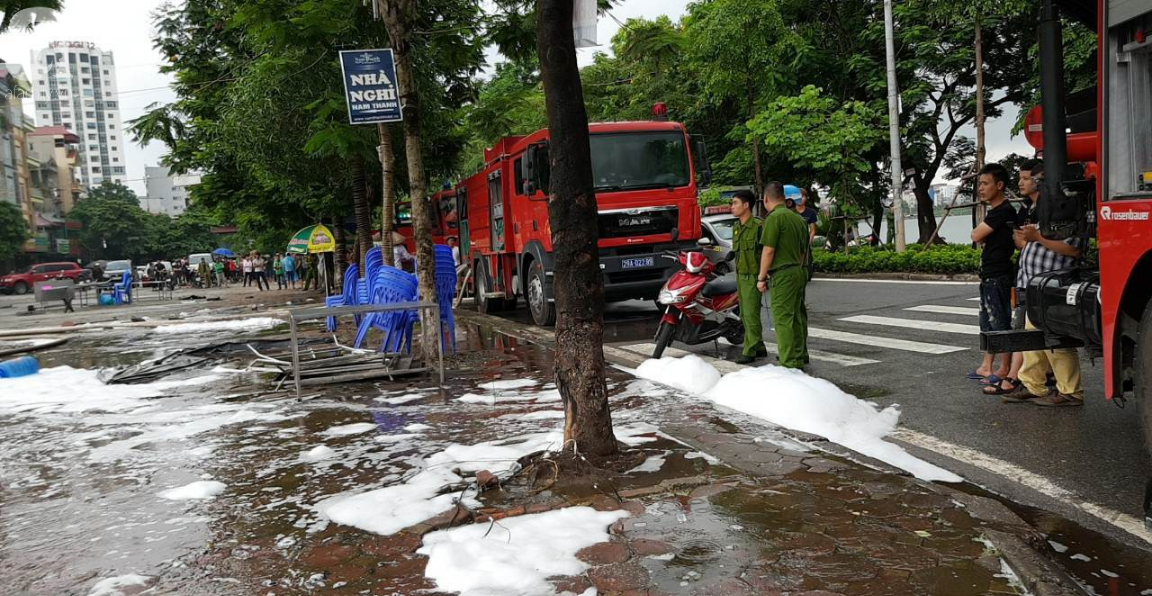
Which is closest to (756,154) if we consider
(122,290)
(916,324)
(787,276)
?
(916,324)

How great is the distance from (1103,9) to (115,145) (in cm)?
19392

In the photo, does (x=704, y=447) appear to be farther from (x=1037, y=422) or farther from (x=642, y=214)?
(x=642, y=214)

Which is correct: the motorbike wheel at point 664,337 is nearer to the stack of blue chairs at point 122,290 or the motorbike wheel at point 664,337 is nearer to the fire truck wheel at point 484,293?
the fire truck wheel at point 484,293

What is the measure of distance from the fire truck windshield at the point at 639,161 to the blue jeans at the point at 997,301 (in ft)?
21.9

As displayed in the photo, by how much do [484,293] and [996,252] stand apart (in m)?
11.5

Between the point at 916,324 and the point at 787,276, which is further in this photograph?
the point at 916,324

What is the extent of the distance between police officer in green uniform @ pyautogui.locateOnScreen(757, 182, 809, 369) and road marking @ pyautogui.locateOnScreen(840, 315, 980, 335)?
9.76 ft

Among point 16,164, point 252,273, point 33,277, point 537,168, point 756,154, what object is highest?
point 16,164

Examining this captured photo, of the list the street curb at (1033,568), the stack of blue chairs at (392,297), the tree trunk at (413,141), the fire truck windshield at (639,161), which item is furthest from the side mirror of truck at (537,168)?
the street curb at (1033,568)

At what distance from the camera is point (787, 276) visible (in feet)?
25.3

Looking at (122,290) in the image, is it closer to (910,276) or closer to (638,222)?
(638,222)

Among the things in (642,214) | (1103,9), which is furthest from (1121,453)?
(642,214)

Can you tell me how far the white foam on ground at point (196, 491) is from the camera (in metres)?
4.92

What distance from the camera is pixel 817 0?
2909 cm
